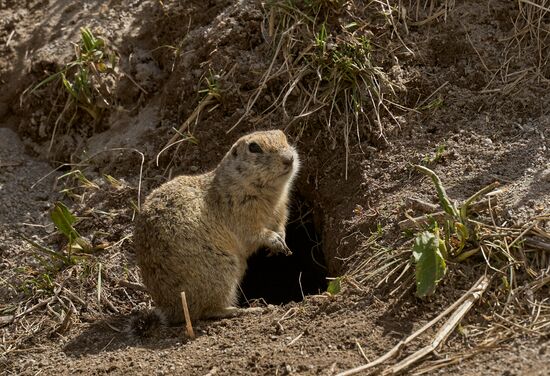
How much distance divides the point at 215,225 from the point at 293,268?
176 cm

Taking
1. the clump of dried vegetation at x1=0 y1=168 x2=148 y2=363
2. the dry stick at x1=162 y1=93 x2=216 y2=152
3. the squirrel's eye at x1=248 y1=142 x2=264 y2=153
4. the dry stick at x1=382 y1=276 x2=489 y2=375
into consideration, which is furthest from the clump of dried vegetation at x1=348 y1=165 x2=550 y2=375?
the dry stick at x1=162 y1=93 x2=216 y2=152

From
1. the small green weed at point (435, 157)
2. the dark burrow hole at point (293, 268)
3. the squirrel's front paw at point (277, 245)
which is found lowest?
the dark burrow hole at point (293, 268)

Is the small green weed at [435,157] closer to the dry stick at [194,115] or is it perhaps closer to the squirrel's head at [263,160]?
the squirrel's head at [263,160]

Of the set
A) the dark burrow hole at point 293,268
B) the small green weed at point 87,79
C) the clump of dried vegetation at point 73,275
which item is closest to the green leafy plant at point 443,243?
the dark burrow hole at point 293,268

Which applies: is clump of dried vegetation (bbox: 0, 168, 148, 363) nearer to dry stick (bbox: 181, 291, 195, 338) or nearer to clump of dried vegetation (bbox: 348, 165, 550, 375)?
dry stick (bbox: 181, 291, 195, 338)

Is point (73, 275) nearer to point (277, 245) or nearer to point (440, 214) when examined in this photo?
point (277, 245)

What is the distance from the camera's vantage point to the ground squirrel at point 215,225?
237 inches

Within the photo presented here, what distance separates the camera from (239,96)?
7309mm

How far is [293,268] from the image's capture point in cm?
795

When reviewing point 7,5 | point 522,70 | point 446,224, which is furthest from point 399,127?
point 7,5

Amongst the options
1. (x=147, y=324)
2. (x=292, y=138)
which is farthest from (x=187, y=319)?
(x=292, y=138)

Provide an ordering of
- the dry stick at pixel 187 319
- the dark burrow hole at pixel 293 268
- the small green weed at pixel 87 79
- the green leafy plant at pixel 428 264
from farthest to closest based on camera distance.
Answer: the dark burrow hole at pixel 293 268, the small green weed at pixel 87 79, the dry stick at pixel 187 319, the green leafy plant at pixel 428 264

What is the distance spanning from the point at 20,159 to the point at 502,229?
181 inches

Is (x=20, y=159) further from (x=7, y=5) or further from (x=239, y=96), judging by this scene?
(x=239, y=96)
